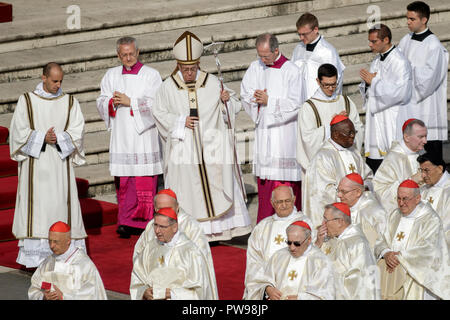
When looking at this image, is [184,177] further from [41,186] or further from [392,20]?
[392,20]

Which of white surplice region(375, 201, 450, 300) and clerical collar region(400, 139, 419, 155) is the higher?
clerical collar region(400, 139, 419, 155)

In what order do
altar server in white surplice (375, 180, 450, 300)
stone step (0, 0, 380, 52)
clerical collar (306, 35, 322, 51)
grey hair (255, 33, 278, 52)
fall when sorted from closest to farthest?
1. altar server in white surplice (375, 180, 450, 300)
2. grey hair (255, 33, 278, 52)
3. clerical collar (306, 35, 322, 51)
4. stone step (0, 0, 380, 52)

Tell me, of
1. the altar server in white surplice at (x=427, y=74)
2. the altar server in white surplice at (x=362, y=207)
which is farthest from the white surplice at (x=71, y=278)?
the altar server in white surplice at (x=427, y=74)

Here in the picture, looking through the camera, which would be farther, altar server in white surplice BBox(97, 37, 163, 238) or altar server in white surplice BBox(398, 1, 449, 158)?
altar server in white surplice BBox(398, 1, 449, 158)

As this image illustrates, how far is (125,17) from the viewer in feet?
57.6

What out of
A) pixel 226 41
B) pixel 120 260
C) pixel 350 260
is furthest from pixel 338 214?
pixel 226 41

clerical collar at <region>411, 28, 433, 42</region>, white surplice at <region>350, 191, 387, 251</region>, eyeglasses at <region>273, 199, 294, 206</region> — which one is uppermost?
clerical collar at <region>411, 28, 433, 42</region>

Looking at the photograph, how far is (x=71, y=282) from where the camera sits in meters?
9.91

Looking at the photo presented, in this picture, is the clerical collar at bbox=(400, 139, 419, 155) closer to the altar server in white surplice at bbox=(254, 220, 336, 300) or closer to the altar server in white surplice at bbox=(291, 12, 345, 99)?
the altar server in white surplice at bbox=(291, 12, 345, 99)

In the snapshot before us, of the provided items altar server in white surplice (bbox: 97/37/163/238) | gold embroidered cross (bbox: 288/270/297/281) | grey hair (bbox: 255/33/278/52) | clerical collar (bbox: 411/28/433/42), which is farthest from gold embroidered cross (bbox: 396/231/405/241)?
clerical collar (bbox: 411/28/433/42)

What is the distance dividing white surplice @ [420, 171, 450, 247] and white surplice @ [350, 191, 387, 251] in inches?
20.5

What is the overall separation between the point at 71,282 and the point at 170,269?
78 cm

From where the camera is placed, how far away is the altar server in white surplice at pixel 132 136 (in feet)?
44.6

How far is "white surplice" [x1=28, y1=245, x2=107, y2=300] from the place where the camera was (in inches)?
389
